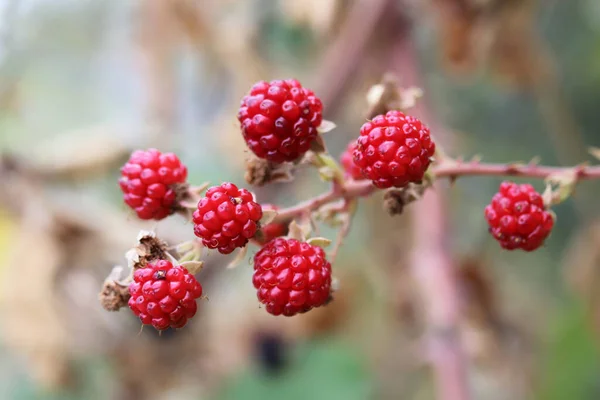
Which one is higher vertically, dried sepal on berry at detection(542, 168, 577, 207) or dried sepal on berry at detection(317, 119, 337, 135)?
dried sepal on berry at detection(317, 119, 337, 135)

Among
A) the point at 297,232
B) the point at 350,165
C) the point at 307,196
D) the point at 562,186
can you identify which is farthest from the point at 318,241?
the point at 307,196

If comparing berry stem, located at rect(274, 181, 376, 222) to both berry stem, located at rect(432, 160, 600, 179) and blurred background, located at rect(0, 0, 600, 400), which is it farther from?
blurred background, located at rect(0, 0, 600, 400)

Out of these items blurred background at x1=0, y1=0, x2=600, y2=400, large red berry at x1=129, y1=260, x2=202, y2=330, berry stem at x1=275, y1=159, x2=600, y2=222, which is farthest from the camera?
blurred background at x1=0, y1=0, x2=600, y2=400

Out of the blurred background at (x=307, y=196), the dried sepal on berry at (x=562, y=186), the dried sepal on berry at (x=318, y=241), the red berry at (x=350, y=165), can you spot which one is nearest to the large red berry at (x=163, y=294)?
the dried sepal on berry at (x=318, y=241)

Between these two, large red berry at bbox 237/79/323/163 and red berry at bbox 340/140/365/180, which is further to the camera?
red berry at bbox 340/140/365/180

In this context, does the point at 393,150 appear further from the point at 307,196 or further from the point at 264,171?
the point at 307,196

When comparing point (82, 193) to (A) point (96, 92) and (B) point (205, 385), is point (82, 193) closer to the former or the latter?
(B) point (205, 385)

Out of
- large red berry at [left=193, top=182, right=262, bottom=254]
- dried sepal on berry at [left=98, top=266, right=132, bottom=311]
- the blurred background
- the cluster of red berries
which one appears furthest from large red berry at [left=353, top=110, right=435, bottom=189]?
the blurred background
